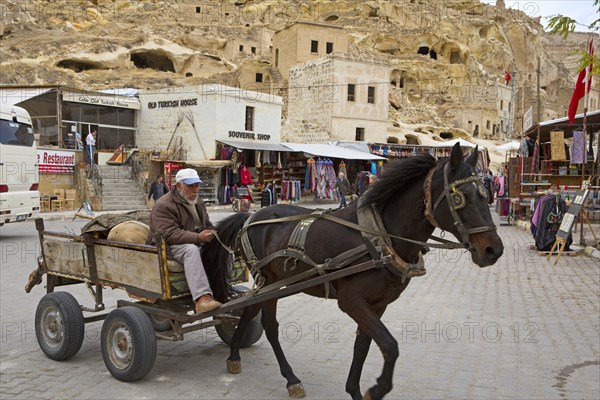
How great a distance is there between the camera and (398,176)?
3711 millimetres

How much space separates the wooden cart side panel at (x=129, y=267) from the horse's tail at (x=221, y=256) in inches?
21.4

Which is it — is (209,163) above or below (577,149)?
below

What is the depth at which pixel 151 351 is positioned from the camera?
4.34 m

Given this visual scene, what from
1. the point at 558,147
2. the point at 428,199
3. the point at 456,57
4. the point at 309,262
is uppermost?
the point at 456,57

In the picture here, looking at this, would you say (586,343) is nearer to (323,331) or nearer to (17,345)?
(323,331)

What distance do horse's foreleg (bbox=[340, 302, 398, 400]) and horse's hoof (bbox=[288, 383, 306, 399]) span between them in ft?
2.77

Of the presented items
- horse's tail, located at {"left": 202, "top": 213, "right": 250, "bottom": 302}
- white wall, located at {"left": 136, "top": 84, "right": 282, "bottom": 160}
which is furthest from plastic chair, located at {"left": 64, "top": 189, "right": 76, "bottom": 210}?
horse's tail, located at {"left": 202, "top": 213, "right": 250, "bottom": 302}

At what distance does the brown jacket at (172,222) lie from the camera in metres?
4.48

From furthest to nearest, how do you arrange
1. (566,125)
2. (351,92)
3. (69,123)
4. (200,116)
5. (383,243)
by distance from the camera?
(351,92), (200,116), (69,123), (566,125), (383,243)

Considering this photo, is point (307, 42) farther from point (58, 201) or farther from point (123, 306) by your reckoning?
point (123, 306)

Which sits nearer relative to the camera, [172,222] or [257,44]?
[172,222]

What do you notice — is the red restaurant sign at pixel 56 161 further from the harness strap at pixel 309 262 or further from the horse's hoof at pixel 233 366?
the harness strap at pixel 309 262

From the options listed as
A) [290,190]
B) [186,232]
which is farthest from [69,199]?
[186,232]

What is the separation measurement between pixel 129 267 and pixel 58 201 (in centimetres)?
1913
